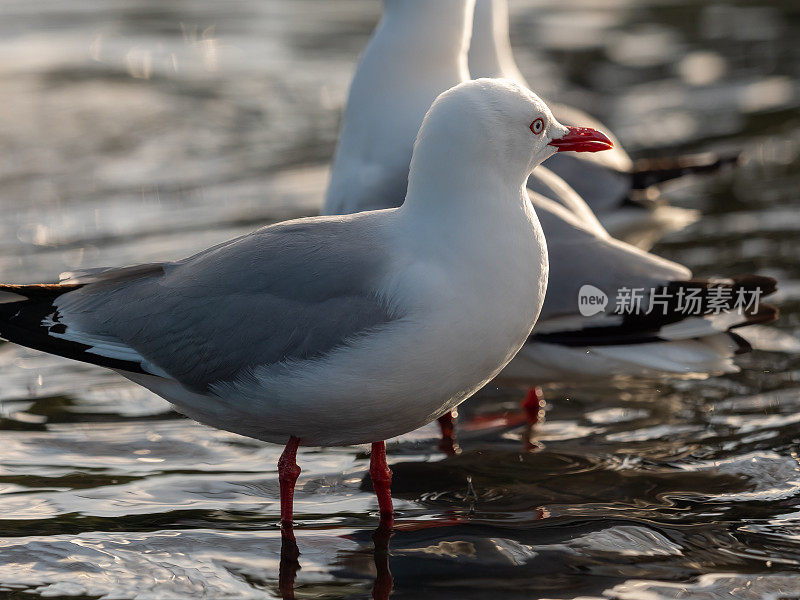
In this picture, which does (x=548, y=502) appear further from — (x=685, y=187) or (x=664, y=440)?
(x=685, y=187)

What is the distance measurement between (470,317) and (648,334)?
5.05 feet

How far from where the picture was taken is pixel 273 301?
4.16 meters

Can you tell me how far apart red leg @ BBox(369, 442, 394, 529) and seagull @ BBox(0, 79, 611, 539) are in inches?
1.4

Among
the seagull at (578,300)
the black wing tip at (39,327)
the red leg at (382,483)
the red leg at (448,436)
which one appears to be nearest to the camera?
the black wing tip at (39,327)

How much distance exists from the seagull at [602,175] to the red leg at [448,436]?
192cm

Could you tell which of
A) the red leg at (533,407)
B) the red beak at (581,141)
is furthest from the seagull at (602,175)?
the red beak at (581,141)

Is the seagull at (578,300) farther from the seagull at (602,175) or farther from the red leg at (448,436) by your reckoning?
the seagull at (602,175)

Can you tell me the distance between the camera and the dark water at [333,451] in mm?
4133

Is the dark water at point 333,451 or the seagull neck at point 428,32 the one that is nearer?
the dark water at point 333,451

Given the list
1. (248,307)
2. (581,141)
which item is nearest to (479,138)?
(581,141)

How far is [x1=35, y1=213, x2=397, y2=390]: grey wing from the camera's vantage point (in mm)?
4043

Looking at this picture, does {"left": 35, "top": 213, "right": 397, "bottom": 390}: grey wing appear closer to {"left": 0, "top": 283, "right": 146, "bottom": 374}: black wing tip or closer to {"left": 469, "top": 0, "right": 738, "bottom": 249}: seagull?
{"left": 0, "top": 283, "right": 146, "bottom": 374}: black wing tip

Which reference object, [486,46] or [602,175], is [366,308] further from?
[486,46]

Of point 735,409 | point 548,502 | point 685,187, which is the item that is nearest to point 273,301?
point 548,502
